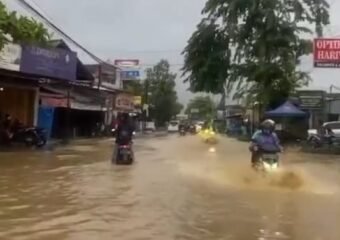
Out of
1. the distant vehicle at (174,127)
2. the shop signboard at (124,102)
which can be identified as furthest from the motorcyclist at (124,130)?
the distant vehicle at (174,127)

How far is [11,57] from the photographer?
2692 cm

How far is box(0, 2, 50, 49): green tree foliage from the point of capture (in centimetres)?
2444

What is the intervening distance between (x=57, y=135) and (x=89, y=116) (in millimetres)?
10916

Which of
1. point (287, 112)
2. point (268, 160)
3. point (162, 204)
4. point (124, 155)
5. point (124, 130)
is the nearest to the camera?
point (162, 204)

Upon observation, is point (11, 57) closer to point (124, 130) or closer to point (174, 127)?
point (124, 130)

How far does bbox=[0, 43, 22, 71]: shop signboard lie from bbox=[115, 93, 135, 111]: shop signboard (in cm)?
3055

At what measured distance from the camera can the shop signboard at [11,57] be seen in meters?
26.2

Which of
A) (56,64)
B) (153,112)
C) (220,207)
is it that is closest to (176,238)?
(220,207)

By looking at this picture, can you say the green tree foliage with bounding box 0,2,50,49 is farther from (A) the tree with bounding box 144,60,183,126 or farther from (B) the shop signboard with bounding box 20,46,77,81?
(A) the tree with bounding box 144,60,183,126

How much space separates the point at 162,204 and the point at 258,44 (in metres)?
35.3

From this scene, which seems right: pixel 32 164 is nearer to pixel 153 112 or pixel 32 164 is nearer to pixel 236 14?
pixel 236 14

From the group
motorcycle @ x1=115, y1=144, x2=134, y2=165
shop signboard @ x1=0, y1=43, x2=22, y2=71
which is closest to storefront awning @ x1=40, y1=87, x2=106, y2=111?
shop signboard @ x1=0, y1=43, x2=22, y2=71

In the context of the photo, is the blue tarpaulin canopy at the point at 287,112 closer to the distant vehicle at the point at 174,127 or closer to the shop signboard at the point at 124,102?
the shop signboard at the point at 124,102

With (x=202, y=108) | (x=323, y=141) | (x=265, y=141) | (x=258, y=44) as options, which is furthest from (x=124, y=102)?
(x=202, y=108)
